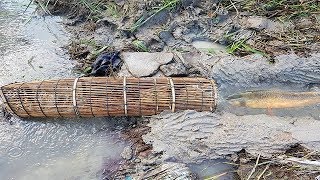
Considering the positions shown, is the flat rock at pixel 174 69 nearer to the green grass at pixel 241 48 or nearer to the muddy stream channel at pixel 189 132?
the muddy stream channel at pixel 189 132

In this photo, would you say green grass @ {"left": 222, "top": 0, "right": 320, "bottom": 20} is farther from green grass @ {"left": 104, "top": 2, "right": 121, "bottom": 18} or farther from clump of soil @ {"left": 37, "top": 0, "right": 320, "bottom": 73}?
green grass @ {"left": 104, "top": 2, "right": 121, "bottom": 18}

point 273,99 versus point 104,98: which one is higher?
point 104,98

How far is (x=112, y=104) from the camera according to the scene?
5027mm

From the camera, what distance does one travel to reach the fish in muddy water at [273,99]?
5.33 metres

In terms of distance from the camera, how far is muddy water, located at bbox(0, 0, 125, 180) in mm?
4688

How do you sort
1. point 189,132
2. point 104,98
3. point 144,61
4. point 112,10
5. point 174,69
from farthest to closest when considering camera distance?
point 112,10, point 144,61, point 174,69, point 104,98, point 189,132

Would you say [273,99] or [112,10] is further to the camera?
[112,10]

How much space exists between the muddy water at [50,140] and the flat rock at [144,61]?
783 millimetres

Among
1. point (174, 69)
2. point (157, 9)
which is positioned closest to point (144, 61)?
point (174, 69)

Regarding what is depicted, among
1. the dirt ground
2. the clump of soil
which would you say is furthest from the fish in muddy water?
the clump of soil

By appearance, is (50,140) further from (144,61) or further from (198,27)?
(198,27)

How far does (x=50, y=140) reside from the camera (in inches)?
198

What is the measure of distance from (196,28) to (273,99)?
1.64m

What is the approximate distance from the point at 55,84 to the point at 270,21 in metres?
3.36
